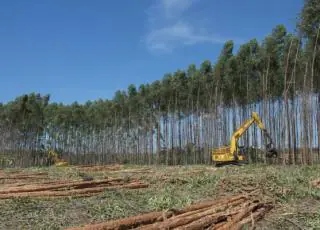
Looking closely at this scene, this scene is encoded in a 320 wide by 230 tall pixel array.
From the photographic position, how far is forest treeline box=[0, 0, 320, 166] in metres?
21.6

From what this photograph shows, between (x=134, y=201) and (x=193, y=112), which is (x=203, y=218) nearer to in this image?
(x=134, y=201)

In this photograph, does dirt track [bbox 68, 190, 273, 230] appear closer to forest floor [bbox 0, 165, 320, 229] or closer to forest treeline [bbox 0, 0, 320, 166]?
forest floor [bbox 0, 165, 320, 229]

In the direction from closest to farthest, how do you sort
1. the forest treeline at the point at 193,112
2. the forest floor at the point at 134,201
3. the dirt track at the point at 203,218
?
1. the dirt track at the point at 203,218
2. the forest floor at the point at 134,201
3. the forest treeline at the point at 193,112

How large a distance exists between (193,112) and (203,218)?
96.8ft

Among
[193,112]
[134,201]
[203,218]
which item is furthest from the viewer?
[193,112]

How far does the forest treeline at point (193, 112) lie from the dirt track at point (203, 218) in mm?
14786

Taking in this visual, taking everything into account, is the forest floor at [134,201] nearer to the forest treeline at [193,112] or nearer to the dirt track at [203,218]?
the dirt track at [203,218]

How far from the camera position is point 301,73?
22.6 m

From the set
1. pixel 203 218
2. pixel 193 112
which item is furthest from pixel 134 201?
pixel 193 112

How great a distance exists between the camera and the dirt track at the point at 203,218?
5.14 m

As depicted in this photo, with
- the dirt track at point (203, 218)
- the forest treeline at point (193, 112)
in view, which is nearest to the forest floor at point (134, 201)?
the dirt track at point (203, 218)

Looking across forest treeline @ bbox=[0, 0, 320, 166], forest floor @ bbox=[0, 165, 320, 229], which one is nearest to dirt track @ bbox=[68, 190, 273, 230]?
forest floor @ bbox=[0, 165, 320, 229]

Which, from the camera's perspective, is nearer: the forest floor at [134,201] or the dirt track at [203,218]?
the dirt track at [203,218]

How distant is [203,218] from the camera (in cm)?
553
